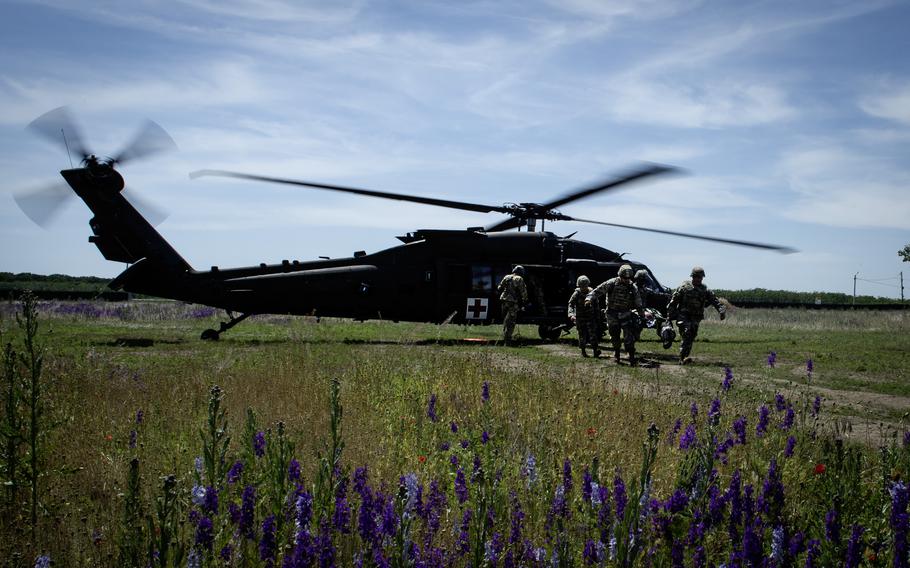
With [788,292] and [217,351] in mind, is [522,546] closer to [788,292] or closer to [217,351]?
[217,351]

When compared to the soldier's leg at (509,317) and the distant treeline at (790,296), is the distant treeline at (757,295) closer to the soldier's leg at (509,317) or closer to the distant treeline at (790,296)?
the distant treeline at (790,296)

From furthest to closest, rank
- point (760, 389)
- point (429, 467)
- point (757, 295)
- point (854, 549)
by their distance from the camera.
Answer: point (757, 295)
point (760, 389)
point (429, 467)
point (854, 549)

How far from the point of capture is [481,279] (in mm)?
16812

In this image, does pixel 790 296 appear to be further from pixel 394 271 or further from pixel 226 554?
pixel 226 554

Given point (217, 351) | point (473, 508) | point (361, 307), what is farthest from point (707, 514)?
point (361, 307)

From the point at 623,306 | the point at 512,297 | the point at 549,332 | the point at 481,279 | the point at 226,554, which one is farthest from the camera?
the point at 549,332

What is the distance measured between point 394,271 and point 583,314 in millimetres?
5010

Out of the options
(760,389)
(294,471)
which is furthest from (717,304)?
(294,471)

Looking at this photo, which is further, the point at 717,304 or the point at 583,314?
the point at 583,314

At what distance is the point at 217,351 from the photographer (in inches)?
509

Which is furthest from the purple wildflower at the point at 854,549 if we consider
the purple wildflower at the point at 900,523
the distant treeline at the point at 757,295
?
the distant treeline at the point at 757,295

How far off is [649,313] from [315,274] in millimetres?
8739

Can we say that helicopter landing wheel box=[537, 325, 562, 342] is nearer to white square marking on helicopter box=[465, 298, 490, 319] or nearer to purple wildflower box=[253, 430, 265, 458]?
white square marking on helicopter box=[465, 298, 490, 319]

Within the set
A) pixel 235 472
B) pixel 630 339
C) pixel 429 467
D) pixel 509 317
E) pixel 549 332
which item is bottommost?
pixel 429 467
